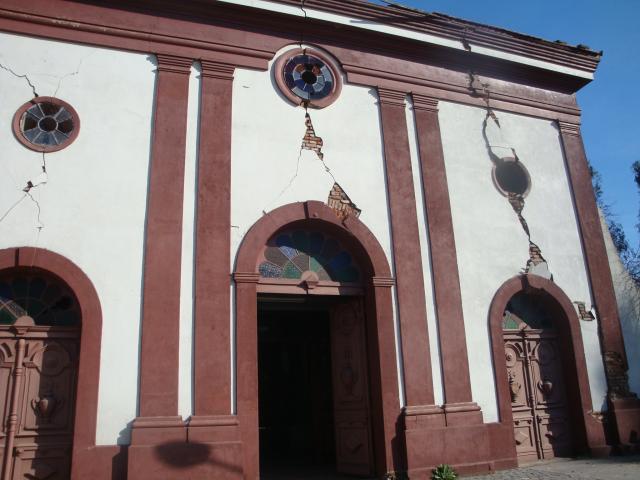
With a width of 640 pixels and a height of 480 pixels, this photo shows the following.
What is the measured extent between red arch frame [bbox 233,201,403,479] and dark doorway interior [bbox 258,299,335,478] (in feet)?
4.69

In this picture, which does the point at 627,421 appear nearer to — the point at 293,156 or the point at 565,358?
the point at 565,358

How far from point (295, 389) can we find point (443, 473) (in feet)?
16.4

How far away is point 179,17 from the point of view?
9.27m

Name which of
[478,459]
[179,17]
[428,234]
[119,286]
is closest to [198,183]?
[119,286]

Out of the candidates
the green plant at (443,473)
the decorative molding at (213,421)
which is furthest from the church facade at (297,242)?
the green plant at (443,473)

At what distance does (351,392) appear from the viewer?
924 centimetres

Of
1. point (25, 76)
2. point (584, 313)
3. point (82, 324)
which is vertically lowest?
point (82, 324)

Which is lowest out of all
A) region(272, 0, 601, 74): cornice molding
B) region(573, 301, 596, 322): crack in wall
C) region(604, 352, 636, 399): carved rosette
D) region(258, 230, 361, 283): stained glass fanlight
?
region(604, 352, 636, 399): carved rosette

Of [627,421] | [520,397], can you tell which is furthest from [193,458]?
[627,421]

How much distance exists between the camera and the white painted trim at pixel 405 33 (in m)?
9.70

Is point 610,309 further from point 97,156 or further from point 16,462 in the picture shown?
point 16,462

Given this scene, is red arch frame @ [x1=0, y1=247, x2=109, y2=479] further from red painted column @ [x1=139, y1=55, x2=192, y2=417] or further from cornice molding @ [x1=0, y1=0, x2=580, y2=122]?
cornice molding @ [x1=0, y1=0, x2=580, y2=122]

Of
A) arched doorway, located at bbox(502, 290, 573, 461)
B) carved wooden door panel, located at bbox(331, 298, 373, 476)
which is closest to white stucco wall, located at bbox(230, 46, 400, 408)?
carved wooden door panel, located at bbox(331, 298, 373, 476)

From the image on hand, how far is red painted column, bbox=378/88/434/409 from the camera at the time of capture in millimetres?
8930
